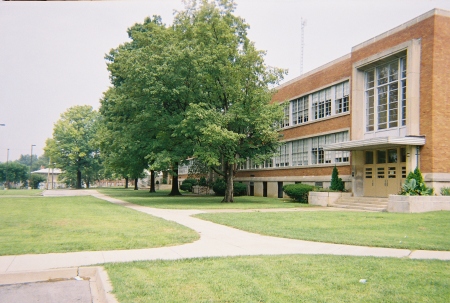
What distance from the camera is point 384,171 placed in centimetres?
2405

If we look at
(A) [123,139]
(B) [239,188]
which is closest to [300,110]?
(B) [239,188]

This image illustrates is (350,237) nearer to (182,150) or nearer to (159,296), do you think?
(159,296)

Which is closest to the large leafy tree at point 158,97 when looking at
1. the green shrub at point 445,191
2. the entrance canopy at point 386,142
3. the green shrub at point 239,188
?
the entrance canopy at point 386,142

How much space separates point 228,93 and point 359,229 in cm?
1564

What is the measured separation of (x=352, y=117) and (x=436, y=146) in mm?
6263

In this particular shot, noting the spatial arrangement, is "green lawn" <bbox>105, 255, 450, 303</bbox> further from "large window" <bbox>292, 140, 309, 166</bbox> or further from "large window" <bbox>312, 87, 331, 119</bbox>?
"large window" <bbox>292, 140, 309, 166</bbox>

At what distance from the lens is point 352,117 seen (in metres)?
25.8

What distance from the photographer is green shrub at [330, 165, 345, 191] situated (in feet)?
85.7

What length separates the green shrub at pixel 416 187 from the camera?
64.4 feet

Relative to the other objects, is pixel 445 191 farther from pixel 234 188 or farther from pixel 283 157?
pixel 234 188

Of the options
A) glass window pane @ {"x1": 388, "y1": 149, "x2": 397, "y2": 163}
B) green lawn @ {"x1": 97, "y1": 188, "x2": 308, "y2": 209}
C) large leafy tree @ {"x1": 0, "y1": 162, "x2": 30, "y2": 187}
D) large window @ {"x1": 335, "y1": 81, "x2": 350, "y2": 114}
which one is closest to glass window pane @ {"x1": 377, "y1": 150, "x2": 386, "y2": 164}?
glass window pane @ {"x1": 388, "y1": 149, "x2": 397, "y2": 163}

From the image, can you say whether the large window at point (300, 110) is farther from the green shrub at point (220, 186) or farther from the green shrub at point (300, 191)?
the green shrub at point (220, 186)

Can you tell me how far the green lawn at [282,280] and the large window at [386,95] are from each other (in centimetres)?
1713

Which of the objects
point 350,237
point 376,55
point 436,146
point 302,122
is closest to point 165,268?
point 350,237
